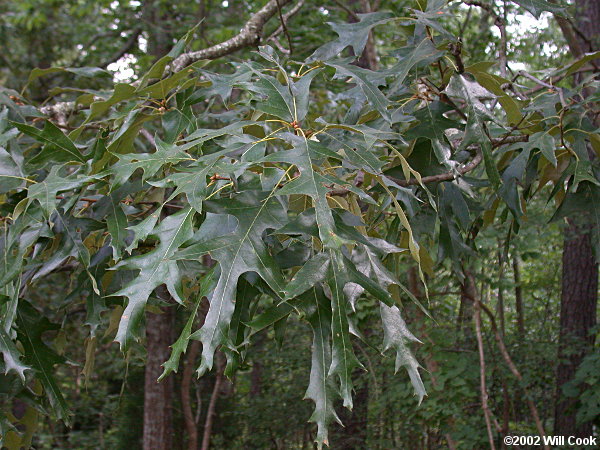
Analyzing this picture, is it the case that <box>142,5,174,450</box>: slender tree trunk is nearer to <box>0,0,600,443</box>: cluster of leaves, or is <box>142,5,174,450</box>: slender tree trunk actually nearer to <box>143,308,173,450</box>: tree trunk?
<box>143,308,173,450</box>: tree trunk

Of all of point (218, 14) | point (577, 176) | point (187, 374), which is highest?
point (218, 14)

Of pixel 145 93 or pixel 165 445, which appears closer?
pixel 145 93

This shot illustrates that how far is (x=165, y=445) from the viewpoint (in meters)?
3.93

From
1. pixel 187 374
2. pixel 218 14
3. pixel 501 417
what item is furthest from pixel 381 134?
pixel 218 14

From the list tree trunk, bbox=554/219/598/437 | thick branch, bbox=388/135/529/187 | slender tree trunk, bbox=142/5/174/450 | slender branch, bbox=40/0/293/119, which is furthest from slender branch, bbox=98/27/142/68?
thick branch, bbox=388/135/529/187

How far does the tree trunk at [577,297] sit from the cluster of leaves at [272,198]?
3.01 meters

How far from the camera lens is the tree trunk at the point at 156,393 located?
387 cm

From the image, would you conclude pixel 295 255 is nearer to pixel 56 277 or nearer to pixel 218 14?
pixel 56 277

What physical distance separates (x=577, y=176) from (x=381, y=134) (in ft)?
1.74

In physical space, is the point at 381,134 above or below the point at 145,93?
below

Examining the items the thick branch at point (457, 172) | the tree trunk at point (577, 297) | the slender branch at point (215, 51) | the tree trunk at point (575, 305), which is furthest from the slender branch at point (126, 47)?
the thick branch at point (457, 172)

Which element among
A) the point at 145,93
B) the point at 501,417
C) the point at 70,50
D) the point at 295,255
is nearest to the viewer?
the point at 295,255

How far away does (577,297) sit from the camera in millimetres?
4414

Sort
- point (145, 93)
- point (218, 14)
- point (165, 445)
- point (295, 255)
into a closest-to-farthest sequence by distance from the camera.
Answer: point (295, 255) → point (145, 93) → point (165, 445) → point (218, 14)
